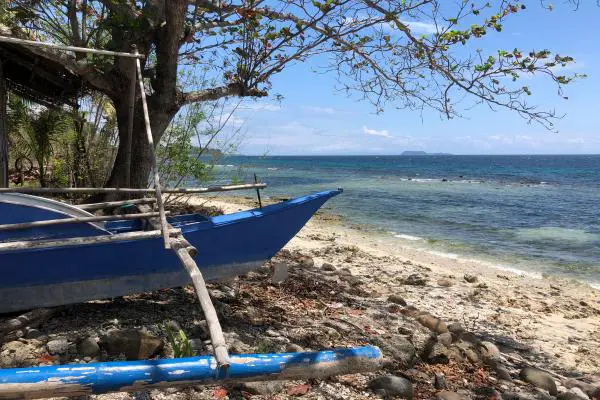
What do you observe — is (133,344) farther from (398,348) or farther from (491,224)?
(491,224)

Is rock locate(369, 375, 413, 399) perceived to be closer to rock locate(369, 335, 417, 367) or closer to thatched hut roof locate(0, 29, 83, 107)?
rock locate(369, 335, 417, 367)

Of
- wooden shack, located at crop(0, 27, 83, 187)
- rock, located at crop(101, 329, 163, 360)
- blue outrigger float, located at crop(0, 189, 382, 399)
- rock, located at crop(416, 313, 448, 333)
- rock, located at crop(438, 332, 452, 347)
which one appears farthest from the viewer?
wooden shack, located at crop(0, 27, 83, 187)

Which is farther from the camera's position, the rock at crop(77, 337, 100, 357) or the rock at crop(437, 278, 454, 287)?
the rock at crop(437, 278, 454, 287)

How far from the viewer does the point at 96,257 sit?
4.66 m

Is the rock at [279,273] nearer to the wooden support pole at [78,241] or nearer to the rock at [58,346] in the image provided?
the wooden support pole at [78,241]

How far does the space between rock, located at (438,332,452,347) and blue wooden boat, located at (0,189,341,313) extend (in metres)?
2.22

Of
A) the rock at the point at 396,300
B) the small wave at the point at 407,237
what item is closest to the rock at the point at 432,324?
the rock at the point at 396,300

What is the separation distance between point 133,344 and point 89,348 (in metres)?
0.38

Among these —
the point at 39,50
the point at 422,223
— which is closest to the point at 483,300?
the point at 39,50

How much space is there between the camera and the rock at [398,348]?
4793 millimetres

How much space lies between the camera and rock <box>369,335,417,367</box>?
15.7 feet

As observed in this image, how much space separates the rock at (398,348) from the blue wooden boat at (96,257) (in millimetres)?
1770

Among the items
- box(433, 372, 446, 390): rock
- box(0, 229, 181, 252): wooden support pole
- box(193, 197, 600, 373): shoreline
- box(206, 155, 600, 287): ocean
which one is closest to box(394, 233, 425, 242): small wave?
box(206, 155, 600, 287): ocean

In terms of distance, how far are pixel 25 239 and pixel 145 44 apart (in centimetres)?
348
